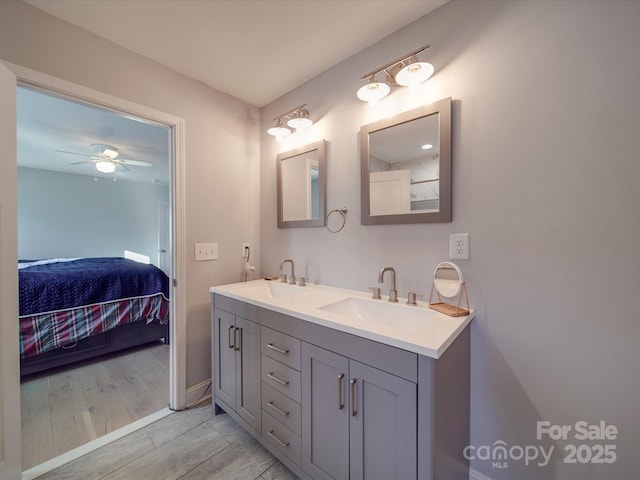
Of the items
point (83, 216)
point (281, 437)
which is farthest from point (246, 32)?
point (83, 216)

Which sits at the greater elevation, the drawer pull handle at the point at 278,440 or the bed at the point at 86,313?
the bed at the point at 86,313

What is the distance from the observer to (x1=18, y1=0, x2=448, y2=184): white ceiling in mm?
1280

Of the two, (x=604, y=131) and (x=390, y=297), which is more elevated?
(x=604, y=131)

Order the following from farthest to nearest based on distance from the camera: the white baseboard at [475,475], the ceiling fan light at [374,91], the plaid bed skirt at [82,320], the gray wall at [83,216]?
the gray wall at [83,216], the plaid bed skirt at [82,320], the ceiling fan light at [374,91], the white baseboard at [475,475]

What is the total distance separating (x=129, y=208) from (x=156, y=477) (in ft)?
18.5

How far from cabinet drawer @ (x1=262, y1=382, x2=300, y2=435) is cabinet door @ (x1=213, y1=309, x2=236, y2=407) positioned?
0.32m

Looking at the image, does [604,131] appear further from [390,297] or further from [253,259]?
[253,259]

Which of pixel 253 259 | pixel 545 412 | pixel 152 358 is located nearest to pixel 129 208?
pixel 152 358

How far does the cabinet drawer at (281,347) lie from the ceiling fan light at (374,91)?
135 centimetres

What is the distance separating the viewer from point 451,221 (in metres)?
1.25

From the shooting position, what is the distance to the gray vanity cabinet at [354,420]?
88 centimetres

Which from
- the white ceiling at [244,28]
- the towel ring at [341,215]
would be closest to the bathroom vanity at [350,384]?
the towel ring at [341,215]

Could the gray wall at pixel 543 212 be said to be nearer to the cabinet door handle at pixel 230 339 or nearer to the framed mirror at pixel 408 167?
the framed mirror at pixel 408 167

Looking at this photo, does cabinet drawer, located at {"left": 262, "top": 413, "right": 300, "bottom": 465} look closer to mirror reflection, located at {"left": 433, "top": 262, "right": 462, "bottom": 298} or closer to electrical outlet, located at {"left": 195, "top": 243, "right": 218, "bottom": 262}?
mirror reflection, located at {"left": 433, "top": 262, "right": 462, "bottom": 298}
